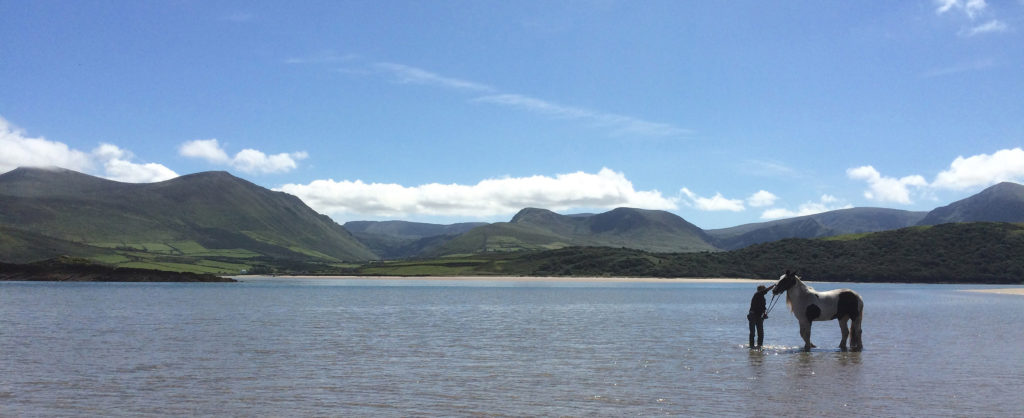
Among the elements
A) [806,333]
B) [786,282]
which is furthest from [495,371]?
[786,282]

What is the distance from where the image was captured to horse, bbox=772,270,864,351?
32906 mm

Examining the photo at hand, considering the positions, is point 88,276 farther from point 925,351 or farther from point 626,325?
point 925,351

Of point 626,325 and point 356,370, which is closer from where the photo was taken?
point 356,370

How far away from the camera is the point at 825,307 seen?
33.3 m

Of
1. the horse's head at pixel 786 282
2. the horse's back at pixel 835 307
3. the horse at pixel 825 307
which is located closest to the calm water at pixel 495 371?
the horse at pixel 825 307

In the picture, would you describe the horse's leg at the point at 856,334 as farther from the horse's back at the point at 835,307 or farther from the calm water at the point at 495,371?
the calm water at the point at 495,371

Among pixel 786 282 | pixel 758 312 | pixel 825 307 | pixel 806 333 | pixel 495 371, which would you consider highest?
pixel 786 282

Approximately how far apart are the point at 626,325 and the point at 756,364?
19.9 m

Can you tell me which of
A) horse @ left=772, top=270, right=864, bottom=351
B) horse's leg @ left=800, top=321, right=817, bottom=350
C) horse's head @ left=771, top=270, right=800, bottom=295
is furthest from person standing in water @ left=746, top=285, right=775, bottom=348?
horse's leg @ left=800, top=321, right=817, bottom=350

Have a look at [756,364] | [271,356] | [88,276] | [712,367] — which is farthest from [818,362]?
[88,276]

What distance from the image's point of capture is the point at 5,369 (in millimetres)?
24812

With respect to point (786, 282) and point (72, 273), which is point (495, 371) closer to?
point (786, 282)

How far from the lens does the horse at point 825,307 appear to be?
3291 cm

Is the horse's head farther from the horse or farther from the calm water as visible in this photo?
the calm water
